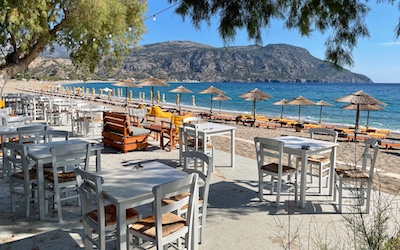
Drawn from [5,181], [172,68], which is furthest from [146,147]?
[172,68]

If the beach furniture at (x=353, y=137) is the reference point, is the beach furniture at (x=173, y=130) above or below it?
above

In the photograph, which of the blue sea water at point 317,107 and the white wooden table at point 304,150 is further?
the blue sea water at point 317,107

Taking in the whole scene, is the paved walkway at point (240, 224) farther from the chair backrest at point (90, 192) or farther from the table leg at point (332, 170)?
the chair backrest at point (90, 192)

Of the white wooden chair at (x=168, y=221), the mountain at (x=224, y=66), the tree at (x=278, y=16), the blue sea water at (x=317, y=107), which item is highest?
the mountain at (x=224, y=66)

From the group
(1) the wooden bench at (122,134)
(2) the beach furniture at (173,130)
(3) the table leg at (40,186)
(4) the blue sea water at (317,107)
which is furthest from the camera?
(4) the blue sea water at (317,107)

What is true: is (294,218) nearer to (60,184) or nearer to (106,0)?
(60,184)

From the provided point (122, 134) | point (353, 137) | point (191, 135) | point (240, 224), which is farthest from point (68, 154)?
point (353, 137)

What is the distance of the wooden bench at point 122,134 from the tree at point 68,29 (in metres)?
3.69

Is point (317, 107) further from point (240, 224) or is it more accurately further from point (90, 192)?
point (90, 192)

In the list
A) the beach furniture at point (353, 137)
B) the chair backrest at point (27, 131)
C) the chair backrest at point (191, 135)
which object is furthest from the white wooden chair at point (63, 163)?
the beach furniture at point (353, 137)

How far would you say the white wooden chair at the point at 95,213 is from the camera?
238cm

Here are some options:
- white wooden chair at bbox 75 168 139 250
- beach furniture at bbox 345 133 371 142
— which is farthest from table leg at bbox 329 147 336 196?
beach furniture at bbox 345 133 371 142

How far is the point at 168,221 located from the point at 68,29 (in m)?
9.47

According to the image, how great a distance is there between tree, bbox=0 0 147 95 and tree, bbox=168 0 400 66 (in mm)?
6337
